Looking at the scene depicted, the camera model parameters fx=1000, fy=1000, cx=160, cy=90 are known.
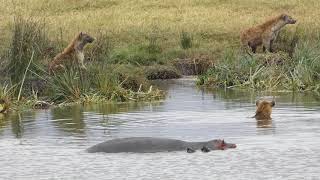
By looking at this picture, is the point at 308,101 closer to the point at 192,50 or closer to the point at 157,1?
the point at 192,50

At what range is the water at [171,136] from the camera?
1227 cm

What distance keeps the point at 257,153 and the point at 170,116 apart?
482 centimetres

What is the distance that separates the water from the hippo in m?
0.13

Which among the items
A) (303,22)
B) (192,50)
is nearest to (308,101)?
(192,50)

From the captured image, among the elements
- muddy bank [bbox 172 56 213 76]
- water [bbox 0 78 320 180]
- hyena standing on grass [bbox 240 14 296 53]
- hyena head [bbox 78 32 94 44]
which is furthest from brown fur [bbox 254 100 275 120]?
hyena standing on grass [bbox 240 14 296 53]

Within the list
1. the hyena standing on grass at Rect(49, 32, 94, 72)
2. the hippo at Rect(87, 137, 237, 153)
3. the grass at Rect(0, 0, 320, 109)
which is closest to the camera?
the hippo at Rect(87, 137, 237, 153)

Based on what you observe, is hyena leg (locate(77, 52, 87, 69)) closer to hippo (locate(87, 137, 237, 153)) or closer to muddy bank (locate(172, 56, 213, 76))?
muddy bank (locate(172, 56, 213, 76))

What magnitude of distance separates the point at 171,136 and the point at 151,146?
5.34 ft

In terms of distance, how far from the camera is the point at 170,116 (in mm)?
18047

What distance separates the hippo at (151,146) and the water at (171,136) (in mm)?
132

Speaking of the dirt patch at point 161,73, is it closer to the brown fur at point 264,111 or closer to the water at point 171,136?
the water at point 171,136

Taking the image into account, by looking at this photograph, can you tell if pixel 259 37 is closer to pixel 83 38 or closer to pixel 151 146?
pixel 83 38

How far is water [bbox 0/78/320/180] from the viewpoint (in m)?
12.3

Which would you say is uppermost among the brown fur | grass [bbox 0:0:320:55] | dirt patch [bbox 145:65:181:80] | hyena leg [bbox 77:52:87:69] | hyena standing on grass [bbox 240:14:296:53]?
grass [bbox 0:0:320:55]
